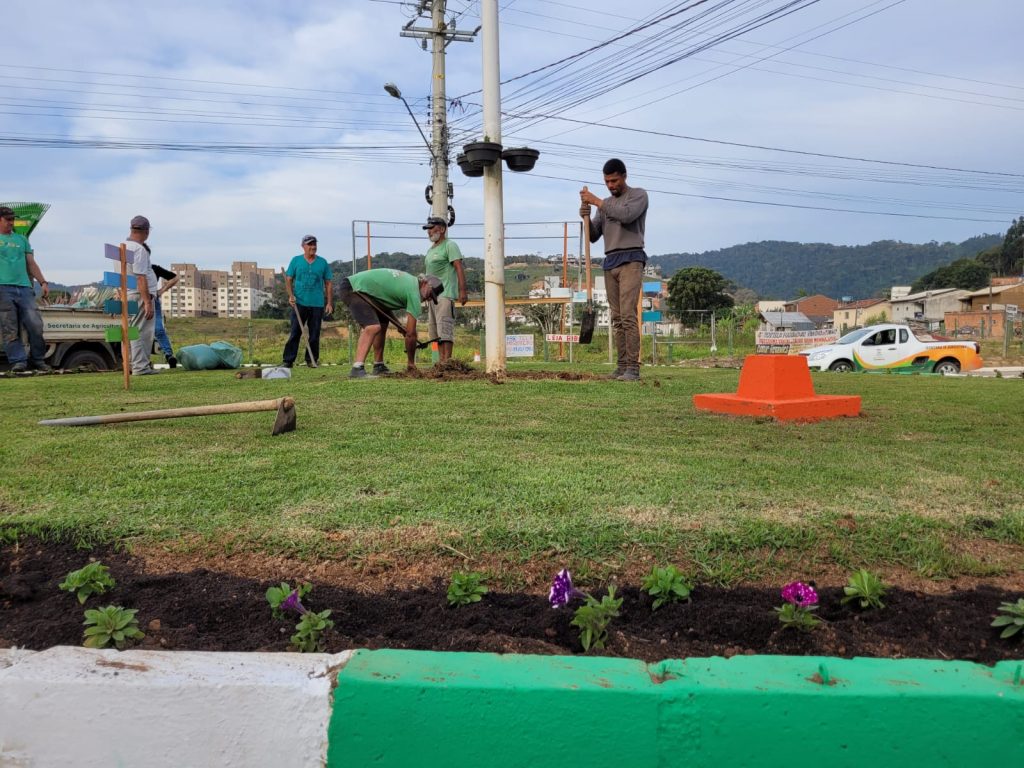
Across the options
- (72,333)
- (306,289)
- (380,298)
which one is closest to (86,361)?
(72,333)

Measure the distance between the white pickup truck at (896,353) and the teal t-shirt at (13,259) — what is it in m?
16.3

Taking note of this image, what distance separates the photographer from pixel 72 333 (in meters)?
11.4

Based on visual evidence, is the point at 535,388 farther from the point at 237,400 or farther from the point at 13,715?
the point at 13,715

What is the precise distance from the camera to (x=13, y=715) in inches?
53.6

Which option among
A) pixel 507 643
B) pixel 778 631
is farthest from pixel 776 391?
pixel 507 643

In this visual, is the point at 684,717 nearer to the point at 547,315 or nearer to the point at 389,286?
the point at 389,286

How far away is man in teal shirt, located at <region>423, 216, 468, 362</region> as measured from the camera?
8.90 meters

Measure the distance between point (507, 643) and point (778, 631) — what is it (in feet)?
2.07

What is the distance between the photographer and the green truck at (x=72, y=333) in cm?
1118

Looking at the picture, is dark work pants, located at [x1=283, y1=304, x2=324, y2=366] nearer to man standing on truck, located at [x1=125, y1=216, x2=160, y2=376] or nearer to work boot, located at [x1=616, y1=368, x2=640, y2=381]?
man standing on truck, located at [x1=125, y1=216, x2=160, y2=376]

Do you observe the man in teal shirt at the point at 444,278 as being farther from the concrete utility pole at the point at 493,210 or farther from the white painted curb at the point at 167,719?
the white painted curb at the point at 167,719

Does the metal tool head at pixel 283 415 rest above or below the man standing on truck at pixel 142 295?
below

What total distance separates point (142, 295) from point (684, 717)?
9768mm

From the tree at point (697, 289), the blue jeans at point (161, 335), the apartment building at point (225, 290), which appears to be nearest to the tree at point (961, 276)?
the tree at point (697, 289)
